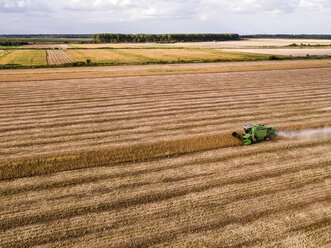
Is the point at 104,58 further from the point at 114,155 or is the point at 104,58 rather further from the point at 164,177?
the point at 164,177

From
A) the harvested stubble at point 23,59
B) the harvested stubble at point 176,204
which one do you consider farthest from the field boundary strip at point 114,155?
the harvested stubble at point 23,59

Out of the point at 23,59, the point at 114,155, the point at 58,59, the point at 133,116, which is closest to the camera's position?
the point at 114,155

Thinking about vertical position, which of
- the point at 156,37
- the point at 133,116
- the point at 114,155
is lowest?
the point at 114,155

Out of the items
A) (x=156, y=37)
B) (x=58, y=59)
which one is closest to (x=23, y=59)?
(x=58, y=59)

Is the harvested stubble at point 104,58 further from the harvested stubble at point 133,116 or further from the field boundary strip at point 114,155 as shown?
the field boundary strip at point 114,155

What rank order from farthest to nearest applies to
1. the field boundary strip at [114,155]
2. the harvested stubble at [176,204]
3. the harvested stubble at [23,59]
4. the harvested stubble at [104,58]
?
the harvested stubble at [104,58] → the harvested stubble at [23,59] → the field boundary strip at [114,155] → the harvested stubble at [176,204]

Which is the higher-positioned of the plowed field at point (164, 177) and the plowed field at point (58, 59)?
the plowed field at point (58, 59)

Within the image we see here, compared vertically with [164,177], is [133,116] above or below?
above
